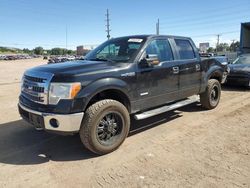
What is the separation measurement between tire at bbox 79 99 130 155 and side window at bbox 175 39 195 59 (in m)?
2.28

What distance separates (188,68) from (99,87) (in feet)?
8.77

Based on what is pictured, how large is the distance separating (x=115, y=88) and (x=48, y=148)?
5.12 ft

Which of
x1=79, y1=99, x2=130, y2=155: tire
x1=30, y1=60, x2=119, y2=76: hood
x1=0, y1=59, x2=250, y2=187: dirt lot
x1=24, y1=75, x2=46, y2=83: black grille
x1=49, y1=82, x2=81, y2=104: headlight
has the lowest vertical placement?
x1=0, y1=59, x2=250, y2=187: dirt lot

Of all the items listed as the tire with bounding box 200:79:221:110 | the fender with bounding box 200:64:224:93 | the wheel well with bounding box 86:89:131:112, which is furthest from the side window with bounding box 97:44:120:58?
the tire with bounding box 200:79:221:110

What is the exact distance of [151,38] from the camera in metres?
5.29

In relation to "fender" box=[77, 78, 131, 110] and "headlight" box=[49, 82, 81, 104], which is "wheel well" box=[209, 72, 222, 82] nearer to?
"fender" box=[77, 78, 131, 110]

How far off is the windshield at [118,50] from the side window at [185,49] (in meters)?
1.17

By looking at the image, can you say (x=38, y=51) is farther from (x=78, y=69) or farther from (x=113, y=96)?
(x=78, y=69)

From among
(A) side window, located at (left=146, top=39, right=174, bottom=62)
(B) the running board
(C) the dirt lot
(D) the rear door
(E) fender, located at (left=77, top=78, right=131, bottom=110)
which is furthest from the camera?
(D) the rear door

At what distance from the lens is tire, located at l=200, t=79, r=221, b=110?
6.91m

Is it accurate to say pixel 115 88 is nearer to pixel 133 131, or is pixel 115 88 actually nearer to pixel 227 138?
pixel 133 131

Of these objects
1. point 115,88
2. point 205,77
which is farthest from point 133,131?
point 205,77

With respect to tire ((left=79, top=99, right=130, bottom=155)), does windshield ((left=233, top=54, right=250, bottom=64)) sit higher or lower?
higher

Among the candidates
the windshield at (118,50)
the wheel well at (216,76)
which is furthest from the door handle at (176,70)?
the wheel well at (216,76)
